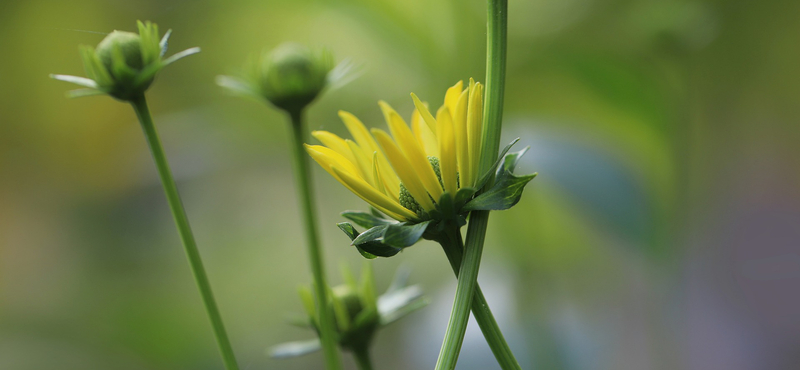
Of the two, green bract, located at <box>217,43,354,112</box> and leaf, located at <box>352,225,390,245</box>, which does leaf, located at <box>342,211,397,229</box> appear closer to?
leaf, located at <box>352,225,390,245</box>

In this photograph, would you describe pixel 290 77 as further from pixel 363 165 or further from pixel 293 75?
pixel 363 165

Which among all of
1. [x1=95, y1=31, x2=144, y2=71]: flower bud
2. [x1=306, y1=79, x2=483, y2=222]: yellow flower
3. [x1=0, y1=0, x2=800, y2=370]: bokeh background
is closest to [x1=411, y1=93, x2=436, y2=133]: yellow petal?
[x1=306, y1=79, x2=483, y2=222]: yellow flower

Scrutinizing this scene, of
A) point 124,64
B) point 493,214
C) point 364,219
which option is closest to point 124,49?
point 124,64

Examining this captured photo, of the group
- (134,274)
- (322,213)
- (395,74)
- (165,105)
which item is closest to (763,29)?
(395,74)

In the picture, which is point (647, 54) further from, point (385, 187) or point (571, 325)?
point (385, 187)

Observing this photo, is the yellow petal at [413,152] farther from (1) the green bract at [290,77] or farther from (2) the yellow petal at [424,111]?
(1) the green bract at [290,77]

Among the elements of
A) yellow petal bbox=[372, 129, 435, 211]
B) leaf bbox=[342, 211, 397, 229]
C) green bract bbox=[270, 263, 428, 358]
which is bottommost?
green bract bbox=[270, 263, 428, 358]

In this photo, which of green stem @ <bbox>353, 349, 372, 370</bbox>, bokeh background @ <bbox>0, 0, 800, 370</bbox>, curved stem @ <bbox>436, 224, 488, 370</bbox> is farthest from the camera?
bokeh background @ <bbox>0, 0, 800, 370</bbox>
